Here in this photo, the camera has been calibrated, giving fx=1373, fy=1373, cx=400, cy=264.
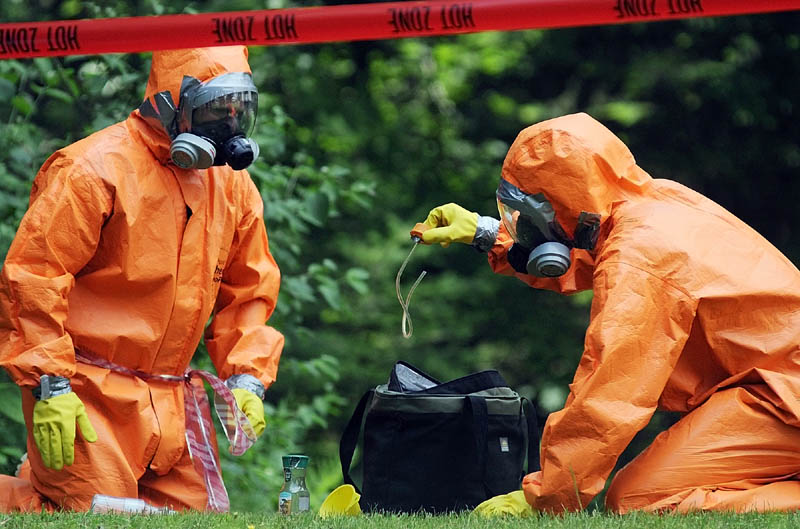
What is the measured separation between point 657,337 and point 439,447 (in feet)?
3.21

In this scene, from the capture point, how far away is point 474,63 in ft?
45.3

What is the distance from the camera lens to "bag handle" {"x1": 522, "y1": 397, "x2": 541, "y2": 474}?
17.5 feet

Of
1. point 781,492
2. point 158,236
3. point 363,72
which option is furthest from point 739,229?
point 363,72

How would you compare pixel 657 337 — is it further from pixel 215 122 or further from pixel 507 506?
pixel 215 122

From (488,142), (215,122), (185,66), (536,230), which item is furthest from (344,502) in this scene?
(488,142)

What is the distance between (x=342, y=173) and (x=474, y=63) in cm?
644

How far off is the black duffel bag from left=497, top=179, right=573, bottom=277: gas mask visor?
0.54m

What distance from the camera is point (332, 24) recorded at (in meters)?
4.39

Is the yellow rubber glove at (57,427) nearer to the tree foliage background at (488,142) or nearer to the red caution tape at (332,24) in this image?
the red caution tape at (332,24)

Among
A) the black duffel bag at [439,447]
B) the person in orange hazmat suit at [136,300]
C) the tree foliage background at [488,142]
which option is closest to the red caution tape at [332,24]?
the person in orange hazmat suit at [136,300]

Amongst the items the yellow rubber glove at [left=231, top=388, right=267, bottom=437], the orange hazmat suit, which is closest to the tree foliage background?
the yellow rubber glove at [left=231, top=388, right=267, bottom=437]

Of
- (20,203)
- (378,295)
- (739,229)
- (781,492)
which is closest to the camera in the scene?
(781,492)

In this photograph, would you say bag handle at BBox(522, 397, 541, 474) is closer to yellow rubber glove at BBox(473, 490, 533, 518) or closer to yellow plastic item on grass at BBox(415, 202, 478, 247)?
yellow rubber glove at BBox(473, 490, 533, 518)

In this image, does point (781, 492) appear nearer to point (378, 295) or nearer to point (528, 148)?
point (528, 148)
